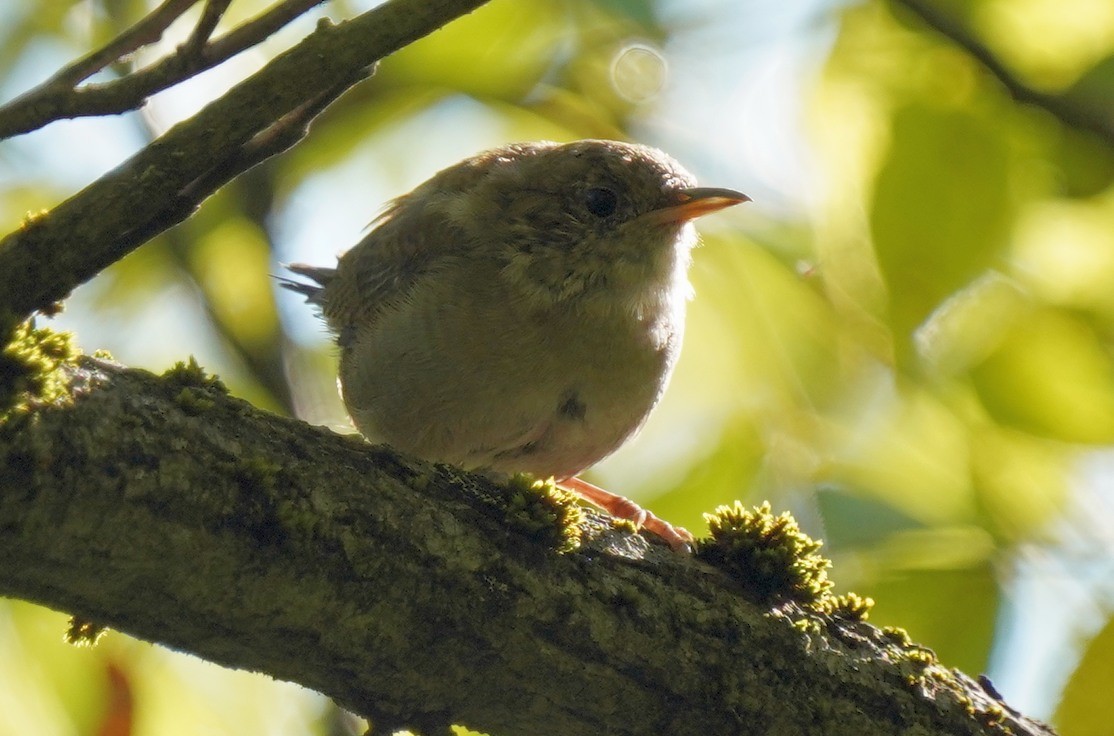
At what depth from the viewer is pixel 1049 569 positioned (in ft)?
11.9

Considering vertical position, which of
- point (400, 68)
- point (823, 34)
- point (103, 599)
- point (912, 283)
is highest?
point (400, 68)

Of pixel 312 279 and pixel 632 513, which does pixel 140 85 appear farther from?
pixel 312 279

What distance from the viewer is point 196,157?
7.99ft

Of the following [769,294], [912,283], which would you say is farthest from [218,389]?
[769,294]

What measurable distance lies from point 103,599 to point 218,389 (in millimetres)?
552

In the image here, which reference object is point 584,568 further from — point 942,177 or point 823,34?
point 823,34

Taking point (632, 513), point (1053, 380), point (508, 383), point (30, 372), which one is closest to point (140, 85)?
point (30, 372)

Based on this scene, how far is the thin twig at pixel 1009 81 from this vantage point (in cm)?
348

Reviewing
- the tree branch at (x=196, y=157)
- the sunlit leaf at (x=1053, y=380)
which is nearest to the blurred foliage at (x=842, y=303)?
the sunlit leaf at (x=1053, y=380)

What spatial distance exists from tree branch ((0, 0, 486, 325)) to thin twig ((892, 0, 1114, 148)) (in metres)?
1.82

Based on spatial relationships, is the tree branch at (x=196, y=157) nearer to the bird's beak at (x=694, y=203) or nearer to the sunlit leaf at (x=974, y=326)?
the sunlit leaf at (x=974, y=326)

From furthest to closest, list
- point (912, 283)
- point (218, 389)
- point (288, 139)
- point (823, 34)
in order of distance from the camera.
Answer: point (823, 34) → point (912, 283) → point (218, 389) → point (288, 139)

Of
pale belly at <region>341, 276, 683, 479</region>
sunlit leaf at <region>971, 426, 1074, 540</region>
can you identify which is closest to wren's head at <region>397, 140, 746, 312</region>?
pale belly at <region>341, 276, 683, 479</region>

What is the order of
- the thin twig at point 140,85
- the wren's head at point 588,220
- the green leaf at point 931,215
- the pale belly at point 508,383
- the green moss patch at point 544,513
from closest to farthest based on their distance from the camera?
the thin twig at point 140,85, the green moss patch at point 544,513, the green leaf at point 931,215, the pale belly at point 508,383, the wren's head at point 588,220
